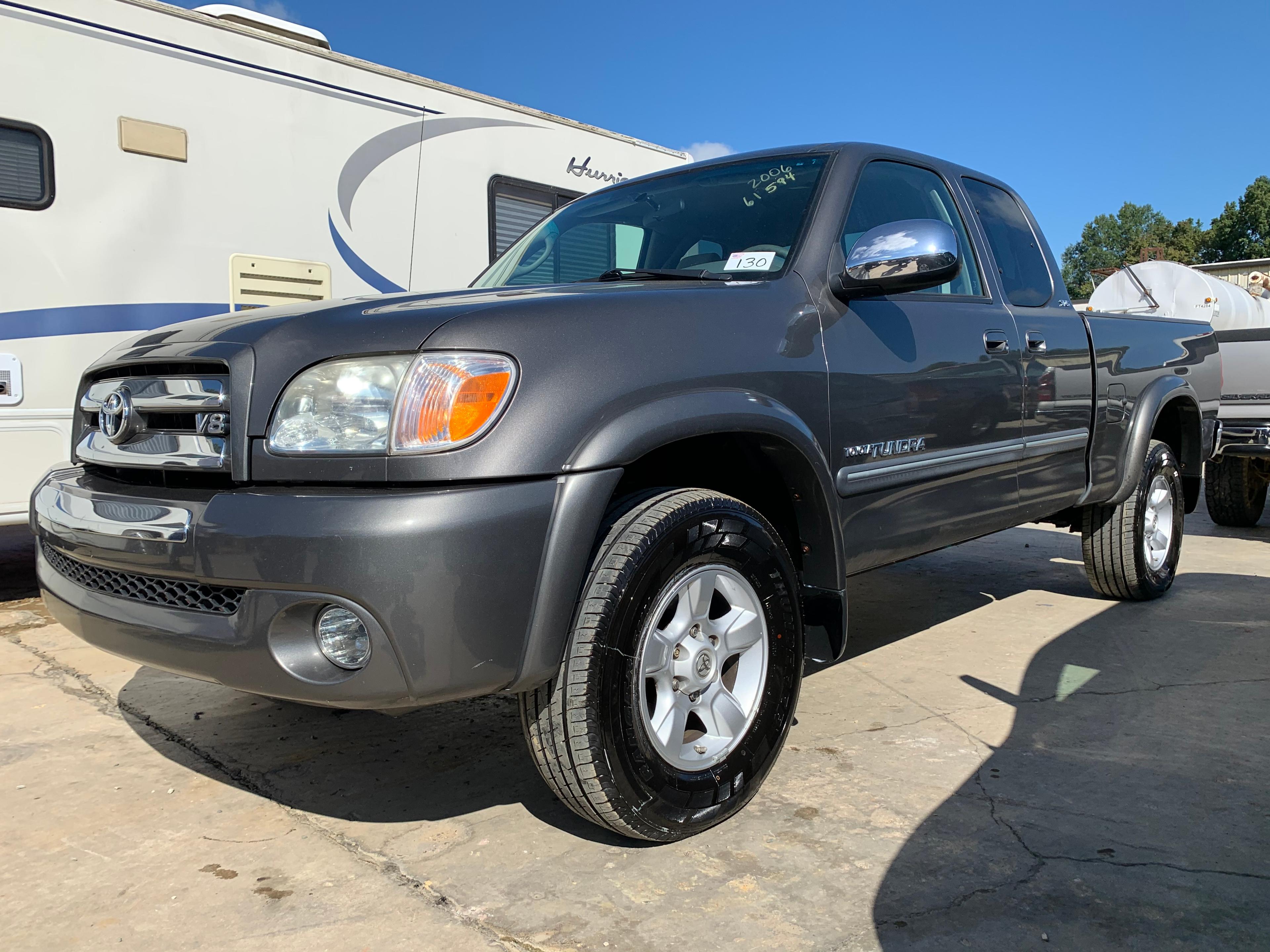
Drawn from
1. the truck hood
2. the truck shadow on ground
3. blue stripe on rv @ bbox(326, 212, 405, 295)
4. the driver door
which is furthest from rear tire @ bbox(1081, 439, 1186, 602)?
blue stripe on rv @ bbox(326, 212, 405, 295)

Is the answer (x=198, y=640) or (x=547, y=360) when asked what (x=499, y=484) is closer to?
(x=547, y=360)

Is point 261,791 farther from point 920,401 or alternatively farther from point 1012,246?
point 1012,246

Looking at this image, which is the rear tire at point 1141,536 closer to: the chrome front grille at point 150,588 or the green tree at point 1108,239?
the chrome front grille at point 150,588

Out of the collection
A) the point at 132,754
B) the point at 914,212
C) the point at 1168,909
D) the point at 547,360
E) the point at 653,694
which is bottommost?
the point at 132,754

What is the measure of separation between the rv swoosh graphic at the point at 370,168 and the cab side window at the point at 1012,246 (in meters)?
3.28

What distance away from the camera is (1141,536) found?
4.70 m

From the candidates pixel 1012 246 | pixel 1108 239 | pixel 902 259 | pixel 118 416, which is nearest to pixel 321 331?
pixel 118 416

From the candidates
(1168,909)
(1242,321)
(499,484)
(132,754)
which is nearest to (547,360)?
(499,484)

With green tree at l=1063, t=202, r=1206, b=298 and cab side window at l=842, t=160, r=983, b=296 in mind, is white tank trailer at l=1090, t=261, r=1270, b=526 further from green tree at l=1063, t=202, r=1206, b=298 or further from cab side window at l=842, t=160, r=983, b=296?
green tree at l=1063, t=202, r=1206, b=298

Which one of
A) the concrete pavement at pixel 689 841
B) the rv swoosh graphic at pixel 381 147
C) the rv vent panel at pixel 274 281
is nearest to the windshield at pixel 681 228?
the concrete pavement at pixel 689 841

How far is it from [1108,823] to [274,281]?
4635mm

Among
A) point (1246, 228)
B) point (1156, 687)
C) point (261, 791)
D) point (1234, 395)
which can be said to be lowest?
point (261, 791)

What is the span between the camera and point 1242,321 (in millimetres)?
9641

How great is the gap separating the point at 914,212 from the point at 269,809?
284 cm
